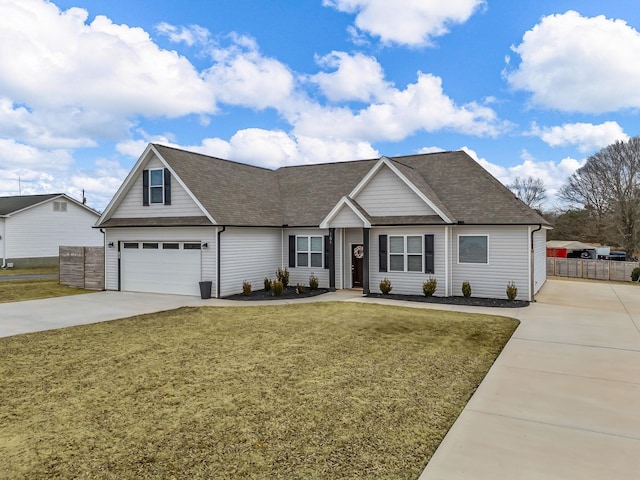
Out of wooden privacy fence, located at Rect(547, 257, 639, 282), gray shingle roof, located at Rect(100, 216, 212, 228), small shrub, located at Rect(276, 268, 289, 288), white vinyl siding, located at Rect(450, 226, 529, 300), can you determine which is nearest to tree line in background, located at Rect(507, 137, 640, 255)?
wooden privacy fence, located at Rect(547, 257, 639, 282)

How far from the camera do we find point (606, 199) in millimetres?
42844

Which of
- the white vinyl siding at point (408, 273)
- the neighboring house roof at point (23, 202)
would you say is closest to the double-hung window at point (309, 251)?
the white vinyl siding at point (408, 273)

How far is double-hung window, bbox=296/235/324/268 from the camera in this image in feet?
61.8

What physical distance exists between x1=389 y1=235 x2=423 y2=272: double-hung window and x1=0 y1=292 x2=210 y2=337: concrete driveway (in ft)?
25.3

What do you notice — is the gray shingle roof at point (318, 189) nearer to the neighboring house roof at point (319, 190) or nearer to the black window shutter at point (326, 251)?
the neighboring house roof at point (319, 190)

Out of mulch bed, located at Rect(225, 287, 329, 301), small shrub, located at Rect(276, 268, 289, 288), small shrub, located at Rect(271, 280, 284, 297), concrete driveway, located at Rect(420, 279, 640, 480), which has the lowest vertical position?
concrete driveway, located at Rect(420, 279, 640, 480)

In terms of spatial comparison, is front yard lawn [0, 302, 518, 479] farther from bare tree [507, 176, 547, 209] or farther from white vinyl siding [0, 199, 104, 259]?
bare tree [507, 176, 547, 209]

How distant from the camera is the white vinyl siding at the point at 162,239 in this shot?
16656mm

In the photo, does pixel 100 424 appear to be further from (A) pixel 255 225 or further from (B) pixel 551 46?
(B) pixel 551 46

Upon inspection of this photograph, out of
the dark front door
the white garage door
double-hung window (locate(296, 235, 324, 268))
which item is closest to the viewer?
the white garage door

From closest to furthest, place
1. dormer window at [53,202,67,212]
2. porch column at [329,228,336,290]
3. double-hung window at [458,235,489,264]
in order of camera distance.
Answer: double-hung window at [458,235,489,264] < porch column at [329,228,336,290] < dormer window at [53,202,67,212]

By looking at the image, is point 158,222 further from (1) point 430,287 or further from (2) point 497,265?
(2) point 497,265

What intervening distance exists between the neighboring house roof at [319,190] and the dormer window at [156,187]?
2.57 feet

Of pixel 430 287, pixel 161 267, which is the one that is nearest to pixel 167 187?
pixel 161 267
